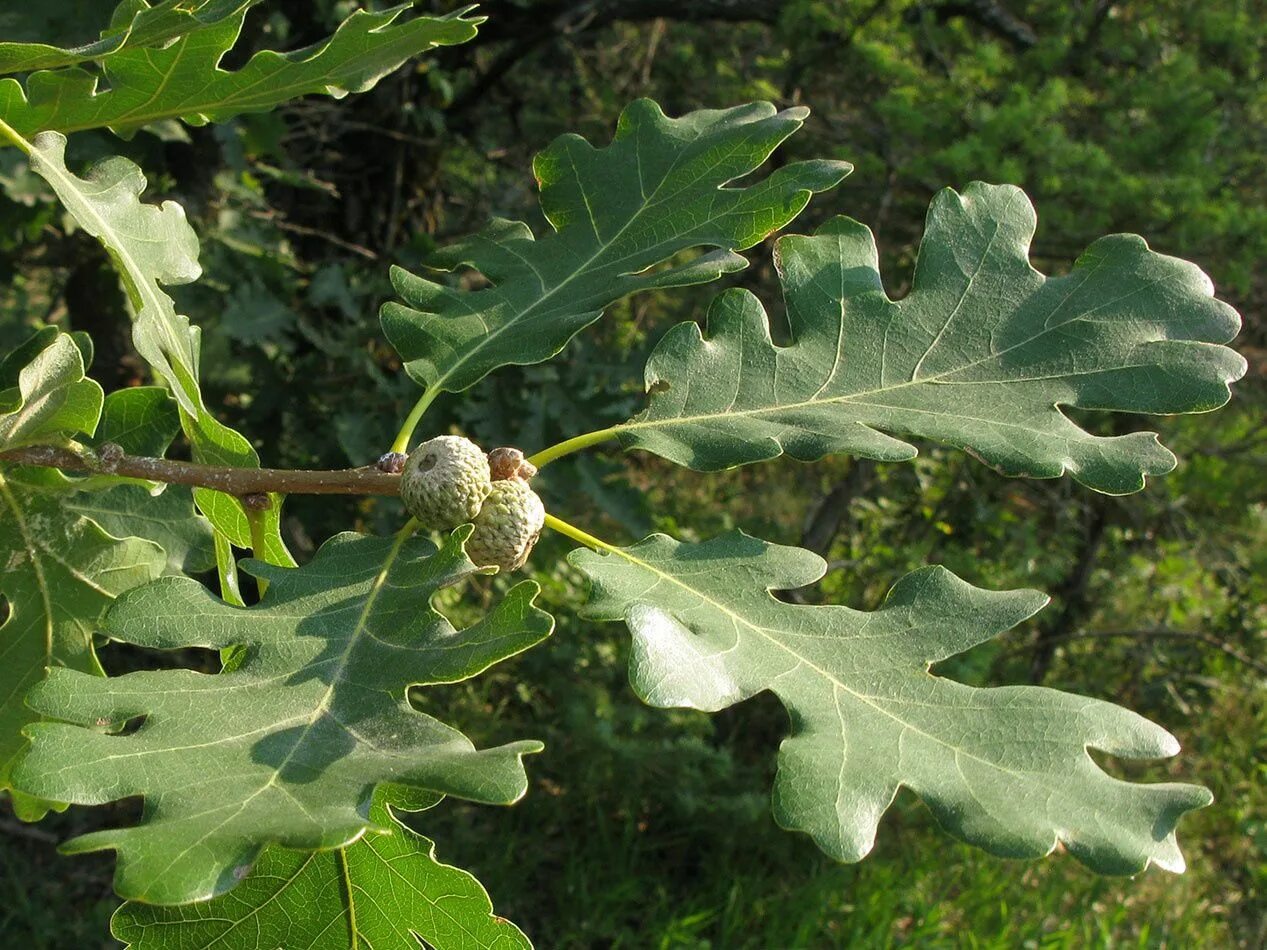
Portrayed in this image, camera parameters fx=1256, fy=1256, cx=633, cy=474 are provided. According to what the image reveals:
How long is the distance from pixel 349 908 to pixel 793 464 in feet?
13.8

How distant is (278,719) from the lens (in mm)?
925

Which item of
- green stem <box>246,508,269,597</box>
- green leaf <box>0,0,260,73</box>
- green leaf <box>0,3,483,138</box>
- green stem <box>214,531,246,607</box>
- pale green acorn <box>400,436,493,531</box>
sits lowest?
green stem <box>214,531,246,607</box>

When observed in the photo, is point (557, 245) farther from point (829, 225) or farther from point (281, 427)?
point (281, 427)

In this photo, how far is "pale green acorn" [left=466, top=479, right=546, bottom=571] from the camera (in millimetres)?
1142

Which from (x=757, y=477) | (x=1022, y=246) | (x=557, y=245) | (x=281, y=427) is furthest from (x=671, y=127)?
(x=757, y=477)

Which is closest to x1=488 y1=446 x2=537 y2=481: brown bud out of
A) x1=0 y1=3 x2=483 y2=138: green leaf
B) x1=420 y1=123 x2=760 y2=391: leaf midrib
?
x1=420 y1=123 x2=760 y2=391: leaf midrib

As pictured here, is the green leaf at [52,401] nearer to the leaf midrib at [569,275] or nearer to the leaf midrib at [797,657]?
the leaf midrib at [569,275]

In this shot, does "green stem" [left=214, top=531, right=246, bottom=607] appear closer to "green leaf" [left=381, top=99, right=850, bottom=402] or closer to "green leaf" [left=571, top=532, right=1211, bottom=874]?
"green leaf" [left=381, top=99, right=850, bottom=402]

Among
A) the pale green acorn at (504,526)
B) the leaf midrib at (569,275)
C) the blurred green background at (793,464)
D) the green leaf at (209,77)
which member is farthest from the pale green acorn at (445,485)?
the blurred green background at (793,464)

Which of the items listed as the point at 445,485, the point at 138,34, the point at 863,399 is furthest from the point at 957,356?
the point at 138,34

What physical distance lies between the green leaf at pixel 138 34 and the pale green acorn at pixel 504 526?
48 centimetres

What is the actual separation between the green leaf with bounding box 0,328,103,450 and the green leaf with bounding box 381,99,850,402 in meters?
0.33

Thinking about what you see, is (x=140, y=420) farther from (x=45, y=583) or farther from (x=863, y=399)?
(x=863, y=399)

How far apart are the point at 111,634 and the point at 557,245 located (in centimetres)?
69
